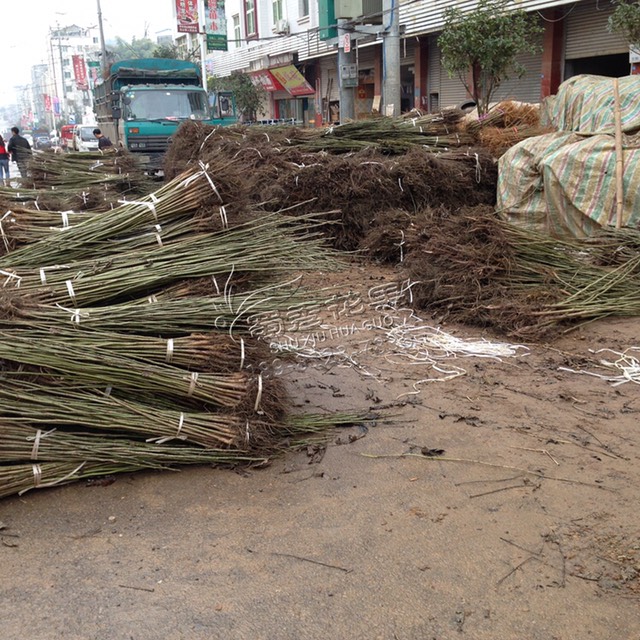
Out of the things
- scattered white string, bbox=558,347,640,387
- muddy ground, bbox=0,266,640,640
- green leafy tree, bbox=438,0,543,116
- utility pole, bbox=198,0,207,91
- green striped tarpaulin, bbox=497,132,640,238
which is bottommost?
muddy ground, bbox=0,266,640,640

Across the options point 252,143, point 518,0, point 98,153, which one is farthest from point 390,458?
point 518,0

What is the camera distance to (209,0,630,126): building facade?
1468cm

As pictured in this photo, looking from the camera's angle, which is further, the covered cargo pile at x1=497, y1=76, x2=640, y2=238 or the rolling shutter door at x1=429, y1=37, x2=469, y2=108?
the rolling shutter door at x1=429, y1=37, x2=469, y2=108

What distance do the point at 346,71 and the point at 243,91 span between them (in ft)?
44.1

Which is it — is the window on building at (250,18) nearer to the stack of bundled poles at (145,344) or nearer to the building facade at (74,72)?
the building facade at (74,72)

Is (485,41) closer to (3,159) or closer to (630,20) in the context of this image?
(630,20)

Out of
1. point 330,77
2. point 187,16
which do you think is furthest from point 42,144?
point 330,77

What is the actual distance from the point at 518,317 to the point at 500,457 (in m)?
1.96

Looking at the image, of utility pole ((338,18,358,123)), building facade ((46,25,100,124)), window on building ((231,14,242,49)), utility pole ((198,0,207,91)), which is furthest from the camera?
building facade ((46,25,100,124))

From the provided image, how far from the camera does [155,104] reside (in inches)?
687

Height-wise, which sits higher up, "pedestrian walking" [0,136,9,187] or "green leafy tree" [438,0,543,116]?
"green leafy tree" [438,0,543,116]

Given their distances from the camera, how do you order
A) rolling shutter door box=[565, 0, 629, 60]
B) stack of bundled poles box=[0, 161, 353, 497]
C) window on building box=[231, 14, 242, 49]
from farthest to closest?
window on building box=[231, 14, 242, 49] < rolling shutter door box=[565, 0, 629, 60] < stack of bundled poles box=[0, 161, 353, 497]

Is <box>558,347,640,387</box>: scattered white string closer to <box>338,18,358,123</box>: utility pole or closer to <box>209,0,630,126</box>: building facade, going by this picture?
<box>209,0,630,126</box>: building facade

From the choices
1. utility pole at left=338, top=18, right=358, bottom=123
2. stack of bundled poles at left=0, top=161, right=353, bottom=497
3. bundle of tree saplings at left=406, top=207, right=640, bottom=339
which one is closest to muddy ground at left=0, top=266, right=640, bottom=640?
stack of bundled poles at left=0, top=161, right=353, bottom=497
